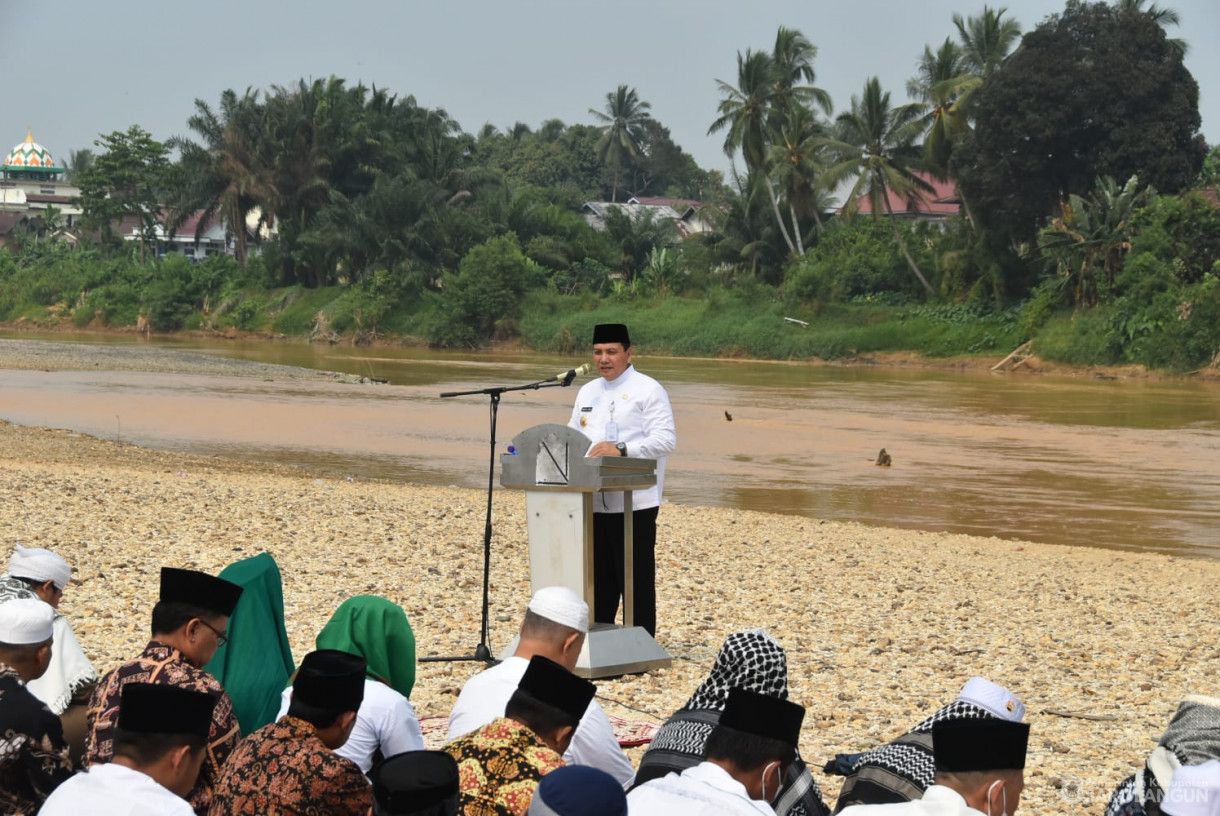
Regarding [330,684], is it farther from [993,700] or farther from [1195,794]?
[1195,794]

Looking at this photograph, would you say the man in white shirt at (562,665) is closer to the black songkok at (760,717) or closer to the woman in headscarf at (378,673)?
the woman in headscarf at (378,673)

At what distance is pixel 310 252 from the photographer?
64062mm

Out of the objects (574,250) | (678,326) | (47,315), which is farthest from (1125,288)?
(47,315)

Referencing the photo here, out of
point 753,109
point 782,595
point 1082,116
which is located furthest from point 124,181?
point 782,595

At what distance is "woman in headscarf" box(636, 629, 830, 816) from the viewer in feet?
12.0

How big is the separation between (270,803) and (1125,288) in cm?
4235

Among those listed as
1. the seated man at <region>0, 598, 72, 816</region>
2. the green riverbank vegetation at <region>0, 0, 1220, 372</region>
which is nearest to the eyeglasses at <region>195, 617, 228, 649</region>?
the seated man at <region>0, 598, 72, 816</region>

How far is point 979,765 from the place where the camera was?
9.77 ft

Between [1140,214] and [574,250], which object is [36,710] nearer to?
[1140,214]

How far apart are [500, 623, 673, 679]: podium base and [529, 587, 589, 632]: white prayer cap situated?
2412 mm

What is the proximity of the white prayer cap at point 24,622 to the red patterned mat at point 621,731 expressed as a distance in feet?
5.87

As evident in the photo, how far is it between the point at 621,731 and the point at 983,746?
9.26 feet

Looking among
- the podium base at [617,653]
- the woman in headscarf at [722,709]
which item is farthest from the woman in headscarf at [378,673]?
the podium base at [617,653]

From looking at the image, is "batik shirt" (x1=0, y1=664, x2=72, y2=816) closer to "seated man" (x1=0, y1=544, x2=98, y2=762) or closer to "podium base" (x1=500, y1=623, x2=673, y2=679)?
"seated man" (x1=0, y1=544, x2=98, y2=762)
